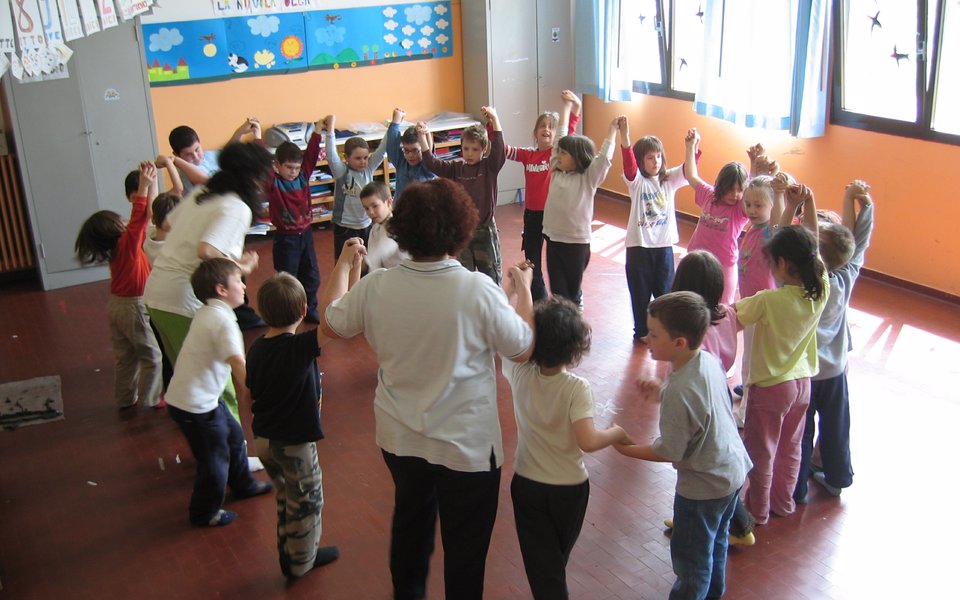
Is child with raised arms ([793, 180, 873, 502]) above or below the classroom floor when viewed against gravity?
above

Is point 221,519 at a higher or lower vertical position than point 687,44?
lower

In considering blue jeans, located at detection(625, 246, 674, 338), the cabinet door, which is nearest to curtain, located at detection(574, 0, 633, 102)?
blue jeans, located at detection(625, 246, 674, 338)

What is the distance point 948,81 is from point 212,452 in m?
5.20

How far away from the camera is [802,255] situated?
3016 millimetres

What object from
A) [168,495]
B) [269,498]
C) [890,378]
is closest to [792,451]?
[890,378]

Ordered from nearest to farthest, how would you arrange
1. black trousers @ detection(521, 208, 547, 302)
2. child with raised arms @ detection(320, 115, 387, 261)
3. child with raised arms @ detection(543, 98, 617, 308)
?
child with raised arms @ detection(543, 98, 617, 308), child with raised arms @ detection(320, 115, 387, 261), black trousers @ detection(521, 208, 547, 302)

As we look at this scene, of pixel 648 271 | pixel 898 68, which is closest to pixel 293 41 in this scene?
pixel 648 271

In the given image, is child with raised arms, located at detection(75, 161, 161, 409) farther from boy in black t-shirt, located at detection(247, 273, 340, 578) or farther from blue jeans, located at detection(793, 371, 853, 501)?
blue jeans, located at detection(793, 371, 853, 501)

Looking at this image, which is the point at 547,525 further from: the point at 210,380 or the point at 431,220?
the point at 210,380

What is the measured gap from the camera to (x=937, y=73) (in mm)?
5777

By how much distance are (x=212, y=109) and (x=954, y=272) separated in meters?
6.06

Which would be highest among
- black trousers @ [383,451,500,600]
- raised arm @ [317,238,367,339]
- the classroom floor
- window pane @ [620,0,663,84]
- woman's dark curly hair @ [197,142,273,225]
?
window pane @ [620,0,663,84]

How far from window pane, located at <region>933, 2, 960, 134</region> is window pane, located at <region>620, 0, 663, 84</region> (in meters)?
2.80

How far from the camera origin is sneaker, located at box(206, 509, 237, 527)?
3.56 m
